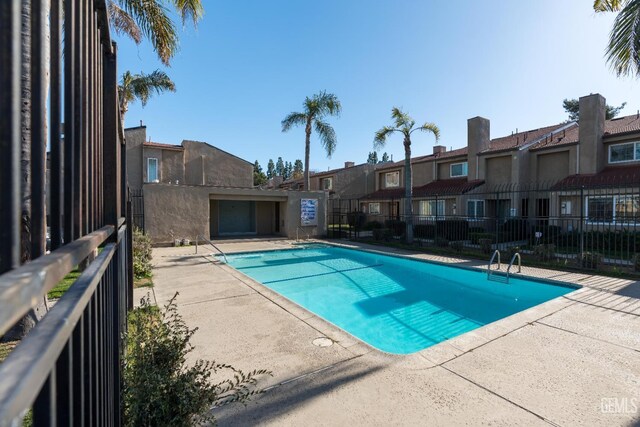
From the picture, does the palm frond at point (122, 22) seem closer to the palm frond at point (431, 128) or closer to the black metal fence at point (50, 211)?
the black metal fence at point (50, 211)

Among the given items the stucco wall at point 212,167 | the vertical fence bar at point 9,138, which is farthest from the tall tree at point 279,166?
the vertical fence bar at point 9,138

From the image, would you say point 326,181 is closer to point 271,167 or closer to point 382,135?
point 382,135

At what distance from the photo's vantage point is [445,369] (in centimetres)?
420

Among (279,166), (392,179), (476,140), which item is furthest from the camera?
(279,166)

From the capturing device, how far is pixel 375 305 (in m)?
9.15

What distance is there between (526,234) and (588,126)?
7.21 m

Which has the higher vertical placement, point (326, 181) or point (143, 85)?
point (143, 85)

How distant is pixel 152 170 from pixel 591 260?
2444 centimetres

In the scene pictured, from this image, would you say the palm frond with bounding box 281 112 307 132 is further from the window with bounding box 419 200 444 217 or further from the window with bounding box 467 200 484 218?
the window with bounding box 467 200 484 218

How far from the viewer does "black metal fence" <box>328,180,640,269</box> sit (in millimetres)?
12500

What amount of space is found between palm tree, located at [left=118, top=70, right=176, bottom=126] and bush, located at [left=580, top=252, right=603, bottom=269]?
854 inches

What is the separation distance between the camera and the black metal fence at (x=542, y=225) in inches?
492

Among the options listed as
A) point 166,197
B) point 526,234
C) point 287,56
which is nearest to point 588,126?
point 526,234

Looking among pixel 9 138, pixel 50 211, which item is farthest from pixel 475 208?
pixel 9 138
